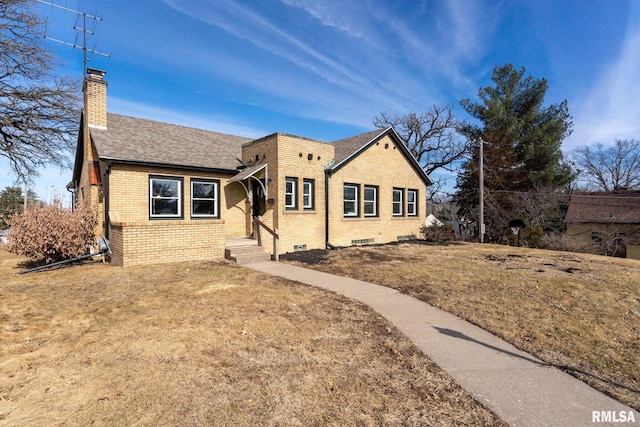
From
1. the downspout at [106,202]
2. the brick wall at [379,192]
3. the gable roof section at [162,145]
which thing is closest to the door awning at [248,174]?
the gable roof section at [162,145]

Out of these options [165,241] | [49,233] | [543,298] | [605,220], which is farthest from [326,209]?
[605,220]

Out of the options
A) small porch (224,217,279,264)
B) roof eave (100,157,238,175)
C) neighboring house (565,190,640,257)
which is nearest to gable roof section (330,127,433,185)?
small porch (224,217,279,264)

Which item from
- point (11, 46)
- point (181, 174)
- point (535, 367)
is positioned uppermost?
point (11, 46)

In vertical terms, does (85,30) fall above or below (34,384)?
above

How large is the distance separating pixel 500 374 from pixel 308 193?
34.7 feet

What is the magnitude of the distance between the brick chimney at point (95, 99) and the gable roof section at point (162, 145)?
15.5 inches

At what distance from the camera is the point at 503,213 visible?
25.6 meters

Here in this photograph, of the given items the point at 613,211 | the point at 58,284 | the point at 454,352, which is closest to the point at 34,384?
the point at 454,352

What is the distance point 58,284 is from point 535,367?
958 cm

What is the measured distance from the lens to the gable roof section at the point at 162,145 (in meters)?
10.9

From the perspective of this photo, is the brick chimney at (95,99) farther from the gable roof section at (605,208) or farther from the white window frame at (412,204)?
the gable roof section at (605,208)

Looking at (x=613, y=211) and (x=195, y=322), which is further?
(x=613, y=211)

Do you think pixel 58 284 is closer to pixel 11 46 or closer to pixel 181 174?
pixel 181 174

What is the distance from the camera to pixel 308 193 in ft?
44.0
